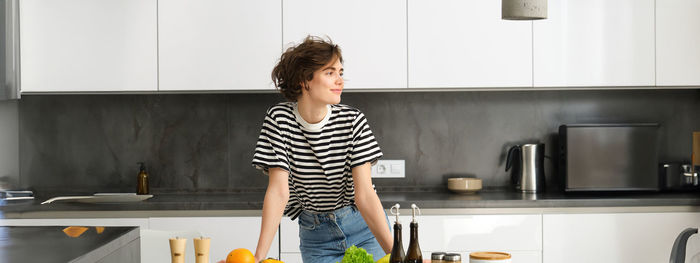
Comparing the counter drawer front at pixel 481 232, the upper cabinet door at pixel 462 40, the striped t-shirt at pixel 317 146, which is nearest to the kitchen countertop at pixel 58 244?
the striped t-shirt at pixel 317 146

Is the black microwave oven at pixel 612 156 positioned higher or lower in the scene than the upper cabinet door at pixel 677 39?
lower

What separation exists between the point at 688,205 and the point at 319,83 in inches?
74.4

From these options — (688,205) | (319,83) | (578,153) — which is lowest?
(688,205)

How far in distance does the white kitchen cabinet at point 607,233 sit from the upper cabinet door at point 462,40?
721 millimetres

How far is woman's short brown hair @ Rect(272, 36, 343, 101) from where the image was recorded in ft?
7.01

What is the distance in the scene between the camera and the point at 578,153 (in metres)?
3.44

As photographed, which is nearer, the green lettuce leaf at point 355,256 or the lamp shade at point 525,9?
the green lettuce leaf at point 355,256

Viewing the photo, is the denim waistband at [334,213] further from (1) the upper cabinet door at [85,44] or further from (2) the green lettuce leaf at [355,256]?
(1) the upper cabinet door at [85,44]

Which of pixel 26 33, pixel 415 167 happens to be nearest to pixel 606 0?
pixel 415 167

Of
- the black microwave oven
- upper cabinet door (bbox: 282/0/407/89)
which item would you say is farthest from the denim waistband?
the black microwave oven

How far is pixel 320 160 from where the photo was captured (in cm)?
223

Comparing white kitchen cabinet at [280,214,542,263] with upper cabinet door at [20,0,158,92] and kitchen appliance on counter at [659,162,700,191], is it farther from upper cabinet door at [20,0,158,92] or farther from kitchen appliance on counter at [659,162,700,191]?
upper cabinet door at [20,0,158,92]

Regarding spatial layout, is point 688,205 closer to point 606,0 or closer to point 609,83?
point 609,83

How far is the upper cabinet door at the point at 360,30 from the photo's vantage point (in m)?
3.33
